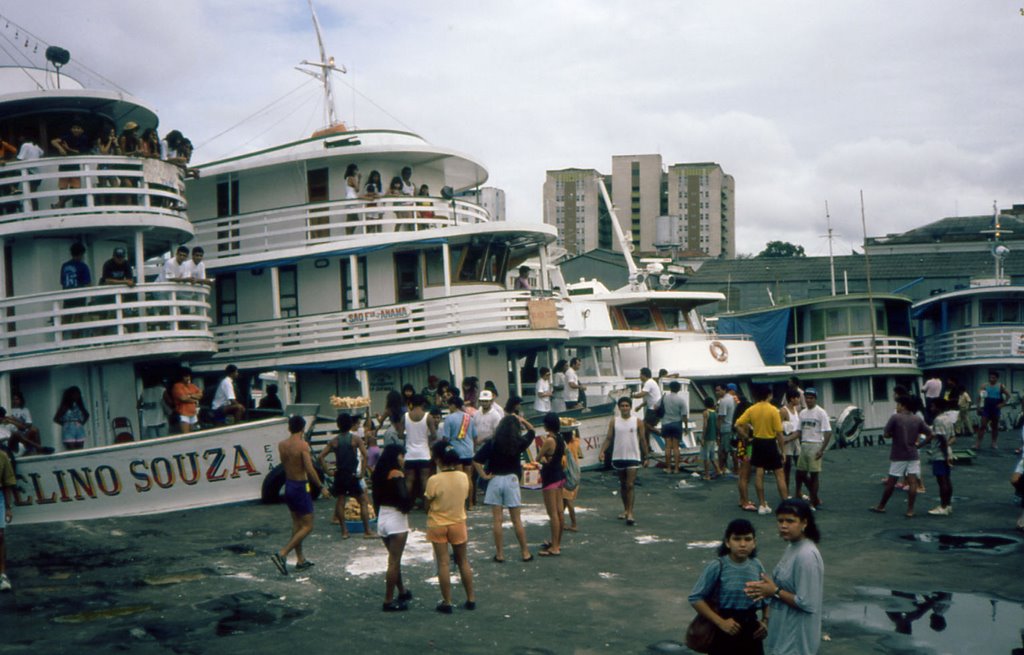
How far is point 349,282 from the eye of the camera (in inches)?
842

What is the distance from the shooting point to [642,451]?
725 inches

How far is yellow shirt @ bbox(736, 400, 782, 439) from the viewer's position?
1351 centimetres

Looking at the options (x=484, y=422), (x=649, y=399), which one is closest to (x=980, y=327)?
(x=649, y=399)

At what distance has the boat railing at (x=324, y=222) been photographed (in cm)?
2088

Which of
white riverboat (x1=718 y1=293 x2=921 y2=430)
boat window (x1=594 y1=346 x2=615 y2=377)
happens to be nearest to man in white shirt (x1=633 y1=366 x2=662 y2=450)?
boat window (x1=594 y1=346 x2=615 y2=377)

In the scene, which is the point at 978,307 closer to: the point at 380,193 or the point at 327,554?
the point at 380,193

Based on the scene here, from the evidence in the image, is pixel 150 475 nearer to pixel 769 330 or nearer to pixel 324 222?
pixel 324 222

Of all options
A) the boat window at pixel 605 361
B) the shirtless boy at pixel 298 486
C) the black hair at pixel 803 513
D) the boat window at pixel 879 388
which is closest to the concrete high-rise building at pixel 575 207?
the boat window at pixel 879 388

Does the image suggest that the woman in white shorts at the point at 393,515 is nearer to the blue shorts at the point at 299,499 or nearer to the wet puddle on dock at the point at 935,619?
the blue shorts at the point at 299,499

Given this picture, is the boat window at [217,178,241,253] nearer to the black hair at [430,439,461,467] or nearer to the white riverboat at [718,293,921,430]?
the black hair at [430,439,461,467]

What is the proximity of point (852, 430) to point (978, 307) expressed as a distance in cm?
845

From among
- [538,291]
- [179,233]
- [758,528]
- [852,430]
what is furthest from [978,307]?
[179,233]

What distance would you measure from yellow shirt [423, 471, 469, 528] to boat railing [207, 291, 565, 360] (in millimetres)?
10899

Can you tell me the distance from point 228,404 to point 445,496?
894cm
